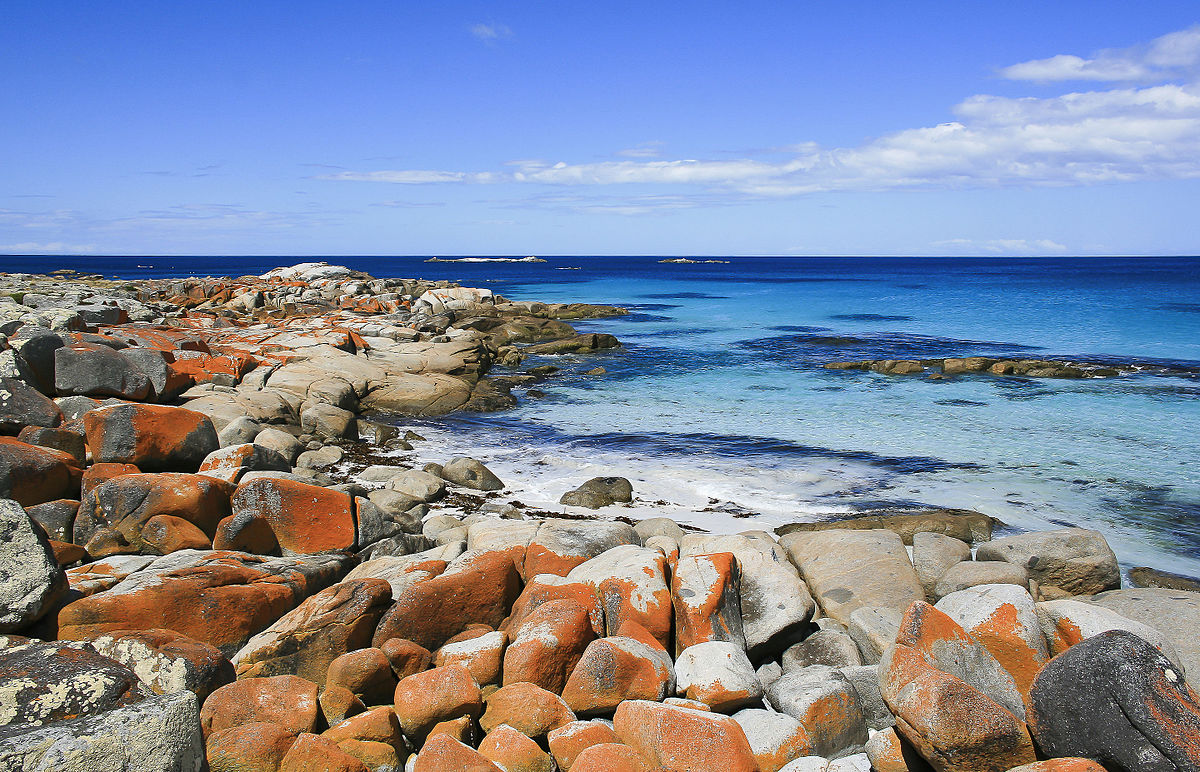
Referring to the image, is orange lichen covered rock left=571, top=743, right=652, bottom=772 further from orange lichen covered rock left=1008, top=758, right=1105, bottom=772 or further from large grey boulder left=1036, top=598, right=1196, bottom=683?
large grey boulder left=1036, top=598, right=1196, bottom=683

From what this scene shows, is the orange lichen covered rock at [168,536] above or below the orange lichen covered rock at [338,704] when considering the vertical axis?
above

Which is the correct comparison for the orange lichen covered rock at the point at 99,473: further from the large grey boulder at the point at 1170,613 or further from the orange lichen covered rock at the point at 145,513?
the large grey boulder at the point at 1170,613

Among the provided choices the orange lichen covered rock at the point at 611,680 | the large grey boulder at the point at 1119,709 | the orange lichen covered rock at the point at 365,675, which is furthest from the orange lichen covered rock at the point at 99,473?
the large grey boulder at the point at 1119,709

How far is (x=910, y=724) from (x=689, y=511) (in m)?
7.08

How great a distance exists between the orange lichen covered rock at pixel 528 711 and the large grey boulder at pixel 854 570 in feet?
10.9

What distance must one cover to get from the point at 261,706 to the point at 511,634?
2.07 metres

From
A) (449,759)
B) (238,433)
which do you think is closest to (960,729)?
(449,759)

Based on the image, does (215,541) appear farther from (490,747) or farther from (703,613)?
(703,613)

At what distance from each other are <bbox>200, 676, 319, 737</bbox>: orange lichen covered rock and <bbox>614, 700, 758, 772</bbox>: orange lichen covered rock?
6.44 feet

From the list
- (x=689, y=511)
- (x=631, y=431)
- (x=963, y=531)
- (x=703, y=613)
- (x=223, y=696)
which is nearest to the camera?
(x=223, y=696)

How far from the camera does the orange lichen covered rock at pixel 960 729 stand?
4.55 meters

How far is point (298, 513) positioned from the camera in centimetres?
835

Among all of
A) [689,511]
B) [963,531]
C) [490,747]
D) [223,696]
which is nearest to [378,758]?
[490,747]

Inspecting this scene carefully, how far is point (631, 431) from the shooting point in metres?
17.1
